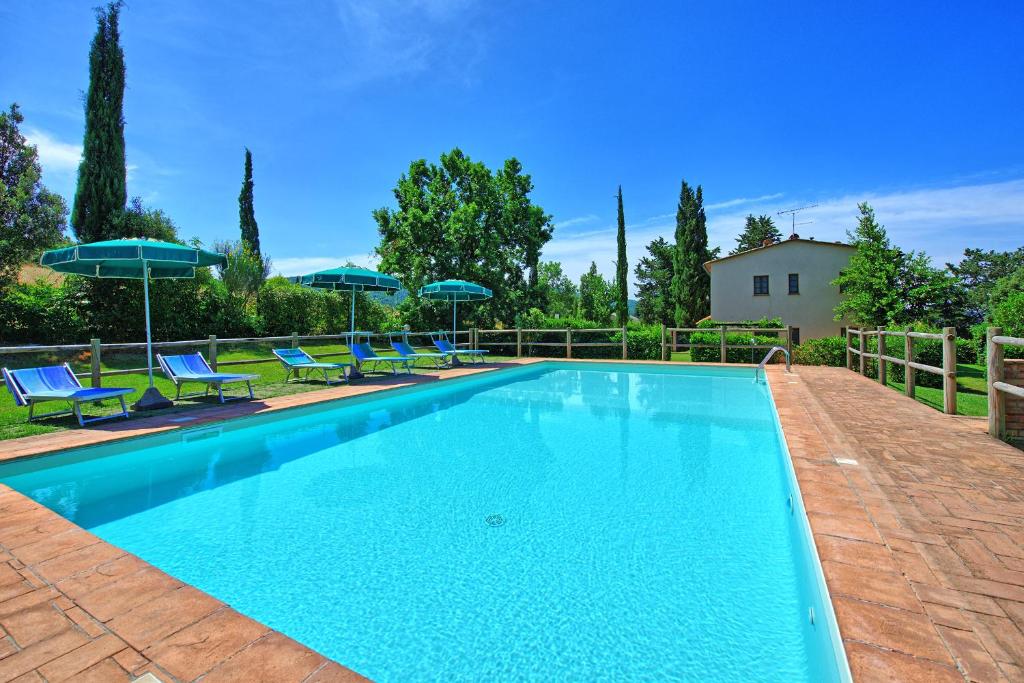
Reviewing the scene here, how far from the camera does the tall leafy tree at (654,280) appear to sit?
122ft

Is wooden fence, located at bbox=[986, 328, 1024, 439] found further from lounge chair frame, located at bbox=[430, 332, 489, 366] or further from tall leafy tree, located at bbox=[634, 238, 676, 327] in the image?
tall leafy tree, located at bbox=[634, 238, 676, 327]

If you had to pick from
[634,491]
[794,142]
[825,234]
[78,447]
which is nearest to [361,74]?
[78,447]

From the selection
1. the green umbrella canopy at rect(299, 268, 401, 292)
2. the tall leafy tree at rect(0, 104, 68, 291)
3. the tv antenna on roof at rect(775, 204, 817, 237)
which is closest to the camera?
the green umbrella canopy at rect(299, 268, 401, 292)

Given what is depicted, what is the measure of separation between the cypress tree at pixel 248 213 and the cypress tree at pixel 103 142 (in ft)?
45.6

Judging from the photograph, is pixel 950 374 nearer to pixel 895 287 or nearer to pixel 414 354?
pixel 414 354

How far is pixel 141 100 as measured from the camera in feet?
56.4

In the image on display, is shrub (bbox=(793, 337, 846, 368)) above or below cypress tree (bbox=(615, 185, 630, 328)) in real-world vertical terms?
below

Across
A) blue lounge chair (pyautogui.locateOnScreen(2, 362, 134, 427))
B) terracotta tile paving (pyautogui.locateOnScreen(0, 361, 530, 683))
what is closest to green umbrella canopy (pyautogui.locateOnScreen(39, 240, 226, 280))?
blue lounge chair (pyautogui.locateOnScreen(2, 362, 134, 427))

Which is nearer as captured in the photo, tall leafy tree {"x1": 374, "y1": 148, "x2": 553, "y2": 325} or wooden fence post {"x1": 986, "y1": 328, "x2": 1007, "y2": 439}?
wooden fence post {"x1": 986, "y1": 328, "x2": 1007, "y2": 439}

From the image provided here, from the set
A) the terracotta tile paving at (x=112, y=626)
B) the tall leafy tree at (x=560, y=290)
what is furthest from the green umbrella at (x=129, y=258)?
the tall leafy tree at (x=560, y=290)

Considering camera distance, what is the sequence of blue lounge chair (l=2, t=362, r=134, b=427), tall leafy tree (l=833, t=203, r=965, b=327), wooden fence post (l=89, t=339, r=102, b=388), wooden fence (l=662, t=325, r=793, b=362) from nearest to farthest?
blue lounge chair (l=2, t=362, r=134, b=427)
wooden fence post (l=89, t=339, r=102, b=388)
wooden fence (l=662, t=325, r=793, b=362)
tall leafy tree (l=833, t=203, r=965, b=327)

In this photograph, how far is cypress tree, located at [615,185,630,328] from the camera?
2841cm

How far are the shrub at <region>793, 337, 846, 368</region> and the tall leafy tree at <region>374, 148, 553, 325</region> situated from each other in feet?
36.3

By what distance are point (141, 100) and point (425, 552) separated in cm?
2240
